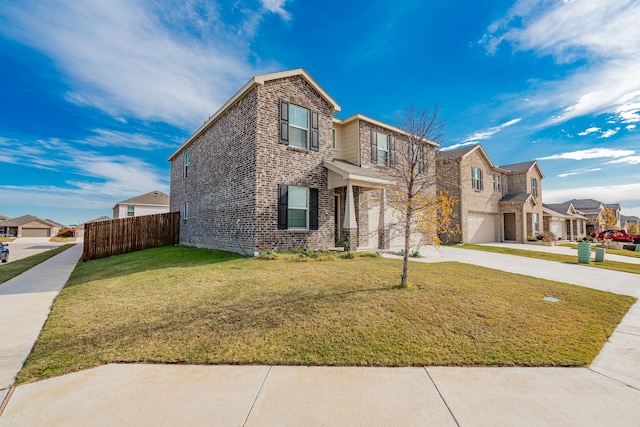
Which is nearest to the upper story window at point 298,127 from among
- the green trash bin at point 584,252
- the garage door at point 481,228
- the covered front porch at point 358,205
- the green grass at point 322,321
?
the covered front porch at point 358,205

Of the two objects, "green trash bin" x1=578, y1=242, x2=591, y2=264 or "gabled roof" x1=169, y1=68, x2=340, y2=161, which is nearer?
"gabled roof" x1=169, y1=68, x2=340, y2=161

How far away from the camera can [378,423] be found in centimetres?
238

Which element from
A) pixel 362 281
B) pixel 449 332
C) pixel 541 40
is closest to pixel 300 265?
pixel 362 281

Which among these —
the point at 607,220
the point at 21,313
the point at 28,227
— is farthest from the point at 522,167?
the point at 28,227

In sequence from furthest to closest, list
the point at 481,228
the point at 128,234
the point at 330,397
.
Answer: the point at 481,228 < the point at 128,234 < the point at 330,397

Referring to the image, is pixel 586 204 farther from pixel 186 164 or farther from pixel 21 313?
pixel 21 313

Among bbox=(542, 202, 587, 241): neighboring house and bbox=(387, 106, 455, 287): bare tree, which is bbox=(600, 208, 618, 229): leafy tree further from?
bbox=(387, 106, 455, 287): bare tree

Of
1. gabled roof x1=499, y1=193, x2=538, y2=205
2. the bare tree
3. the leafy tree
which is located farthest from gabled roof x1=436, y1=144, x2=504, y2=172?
the leafy tree

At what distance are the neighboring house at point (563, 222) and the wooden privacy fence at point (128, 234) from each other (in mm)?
33724

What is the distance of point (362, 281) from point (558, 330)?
3.64 metres

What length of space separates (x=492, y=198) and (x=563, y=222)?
49.7ft

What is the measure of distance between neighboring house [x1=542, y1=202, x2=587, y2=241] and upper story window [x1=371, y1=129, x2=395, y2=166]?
22.5m

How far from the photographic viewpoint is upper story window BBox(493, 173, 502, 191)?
24641mm

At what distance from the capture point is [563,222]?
1250 inches
